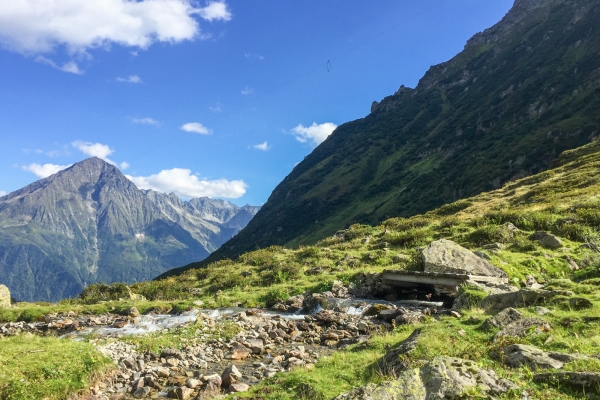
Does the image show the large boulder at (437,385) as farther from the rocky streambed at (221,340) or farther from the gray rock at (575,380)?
the rocky streambed at (221,340)

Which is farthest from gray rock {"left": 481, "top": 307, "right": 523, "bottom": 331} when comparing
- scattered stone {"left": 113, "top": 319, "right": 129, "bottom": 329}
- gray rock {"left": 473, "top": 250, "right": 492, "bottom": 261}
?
scattered stone {"left": 113, "top": 319, "right": 129, "bottom": 329}

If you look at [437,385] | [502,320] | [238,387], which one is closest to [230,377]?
[238,387]

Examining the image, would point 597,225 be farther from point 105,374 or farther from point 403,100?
point 403,100

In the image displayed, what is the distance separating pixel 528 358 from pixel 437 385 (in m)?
2.56

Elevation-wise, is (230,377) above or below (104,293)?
below

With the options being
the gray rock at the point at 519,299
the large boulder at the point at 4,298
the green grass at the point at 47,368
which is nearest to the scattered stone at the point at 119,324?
the green grass at the point at 47,368

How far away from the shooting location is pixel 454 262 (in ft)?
66.6

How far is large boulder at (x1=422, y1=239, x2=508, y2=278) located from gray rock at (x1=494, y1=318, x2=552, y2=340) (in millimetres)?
9560

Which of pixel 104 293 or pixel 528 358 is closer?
pixel 528 358

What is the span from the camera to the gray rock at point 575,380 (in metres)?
5.98

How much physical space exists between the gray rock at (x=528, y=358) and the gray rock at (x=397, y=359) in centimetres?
208

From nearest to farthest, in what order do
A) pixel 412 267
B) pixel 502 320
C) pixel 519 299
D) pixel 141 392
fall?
1. pixel 141 392
2. pixel 502 320
3. pixel 519 299
4. pixel 412 267

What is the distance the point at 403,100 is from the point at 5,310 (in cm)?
18107

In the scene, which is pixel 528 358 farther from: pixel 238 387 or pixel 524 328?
pixel 238 387
